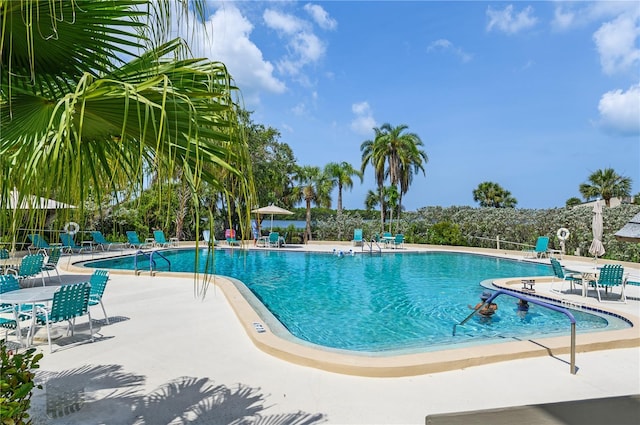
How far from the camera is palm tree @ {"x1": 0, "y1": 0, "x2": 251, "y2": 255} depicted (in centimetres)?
147

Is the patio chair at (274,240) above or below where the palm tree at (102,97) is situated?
below

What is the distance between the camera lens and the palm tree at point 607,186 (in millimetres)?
34125

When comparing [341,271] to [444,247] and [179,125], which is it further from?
[179,125]

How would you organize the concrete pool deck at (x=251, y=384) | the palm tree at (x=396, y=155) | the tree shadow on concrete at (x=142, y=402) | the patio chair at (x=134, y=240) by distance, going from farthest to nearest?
the palm tree at (x=396, y=155)
the patio chair at (x=134, y=240)
the concrete pool deck at (x=251, y=384)
the tree shadow on concrete at (x=142, y=402)

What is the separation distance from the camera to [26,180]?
4.75ft

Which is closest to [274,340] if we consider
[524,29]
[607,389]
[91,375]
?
[91,375]

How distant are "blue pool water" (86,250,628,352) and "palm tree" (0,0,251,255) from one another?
64cm

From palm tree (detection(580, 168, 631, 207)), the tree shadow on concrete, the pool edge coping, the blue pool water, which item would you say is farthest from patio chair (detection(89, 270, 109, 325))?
palm tree (detection(580, 168, 631, 207))

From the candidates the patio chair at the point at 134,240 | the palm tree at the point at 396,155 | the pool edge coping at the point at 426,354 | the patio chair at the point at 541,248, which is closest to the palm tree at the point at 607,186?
the palm tree at the point at 396,155

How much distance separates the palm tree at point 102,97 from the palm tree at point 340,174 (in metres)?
26.1

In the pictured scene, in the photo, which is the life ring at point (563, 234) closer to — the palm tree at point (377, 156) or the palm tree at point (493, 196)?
the palm tree at point (377, 156)

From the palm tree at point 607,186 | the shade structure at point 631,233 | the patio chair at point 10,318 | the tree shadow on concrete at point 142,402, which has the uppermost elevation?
the palm tree at point 607,186

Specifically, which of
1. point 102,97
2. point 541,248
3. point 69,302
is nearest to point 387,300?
point 69,302

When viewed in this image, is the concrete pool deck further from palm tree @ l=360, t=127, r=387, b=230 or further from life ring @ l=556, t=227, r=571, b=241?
palm tree @ l=360, t=127, r=387, b=230
